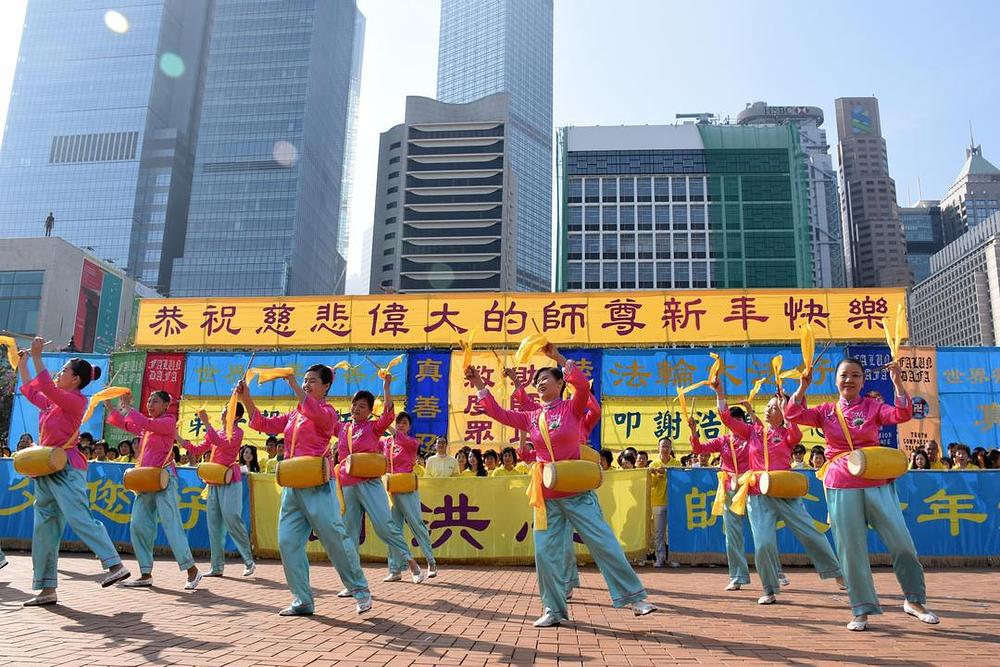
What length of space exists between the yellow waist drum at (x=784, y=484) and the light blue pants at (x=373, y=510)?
144 inches

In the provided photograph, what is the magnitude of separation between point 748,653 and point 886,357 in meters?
11.6

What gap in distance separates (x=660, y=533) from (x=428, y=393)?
631 centimetres

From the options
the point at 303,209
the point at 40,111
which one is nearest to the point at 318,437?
the point at 303,209

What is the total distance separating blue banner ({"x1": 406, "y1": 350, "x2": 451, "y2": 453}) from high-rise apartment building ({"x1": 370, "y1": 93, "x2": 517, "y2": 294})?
70.8 meters

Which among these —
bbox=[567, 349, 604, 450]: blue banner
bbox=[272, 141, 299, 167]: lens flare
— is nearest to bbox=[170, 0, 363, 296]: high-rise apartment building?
bbox=[272, 141, 299, 167]: lens flare

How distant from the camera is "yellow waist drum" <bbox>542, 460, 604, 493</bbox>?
4758 mm

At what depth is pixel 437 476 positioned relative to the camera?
9.56 meters

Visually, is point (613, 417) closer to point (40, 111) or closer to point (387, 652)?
point (387, 652)

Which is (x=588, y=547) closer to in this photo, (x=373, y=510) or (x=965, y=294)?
(x=373, y=510)

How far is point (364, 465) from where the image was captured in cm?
666

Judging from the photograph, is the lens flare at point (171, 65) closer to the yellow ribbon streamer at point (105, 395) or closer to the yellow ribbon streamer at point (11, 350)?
the yellow ribbon streamer at point (11, 350)

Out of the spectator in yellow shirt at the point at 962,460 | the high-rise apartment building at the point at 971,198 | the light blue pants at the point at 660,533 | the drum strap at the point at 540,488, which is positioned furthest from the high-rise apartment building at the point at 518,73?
the drum strap at the point at 540,488

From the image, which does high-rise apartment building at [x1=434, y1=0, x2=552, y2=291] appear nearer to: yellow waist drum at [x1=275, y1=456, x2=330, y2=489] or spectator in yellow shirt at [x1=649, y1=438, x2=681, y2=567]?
spectator in yellow shirt at [x1=649, y1=438, x2=681, y2=567]

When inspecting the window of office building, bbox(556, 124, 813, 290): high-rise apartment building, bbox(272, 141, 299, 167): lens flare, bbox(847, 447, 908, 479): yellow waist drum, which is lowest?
bbox(847, 447, 908, 479): yellow waist drum
